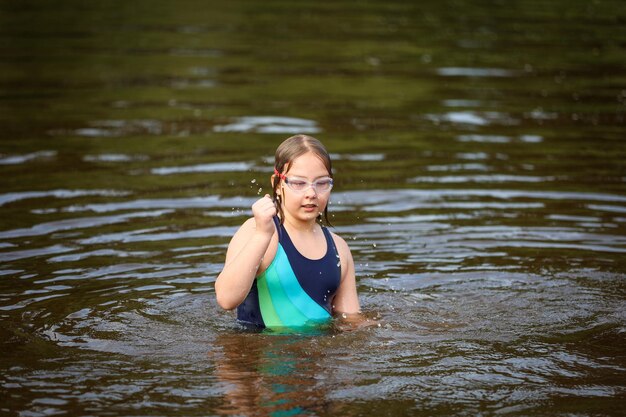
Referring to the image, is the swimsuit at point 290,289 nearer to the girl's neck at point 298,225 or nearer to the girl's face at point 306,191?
the girl's neck at point 298,225

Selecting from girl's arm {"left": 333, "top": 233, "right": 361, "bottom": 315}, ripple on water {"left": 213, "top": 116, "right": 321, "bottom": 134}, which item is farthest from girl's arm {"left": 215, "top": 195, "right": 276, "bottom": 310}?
ripple on water {"left": 213, "top": 116, "right": 321, "bottom": 134}

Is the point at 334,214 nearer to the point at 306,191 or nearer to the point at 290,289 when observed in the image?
the point at 290,289

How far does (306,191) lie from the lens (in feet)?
21.5

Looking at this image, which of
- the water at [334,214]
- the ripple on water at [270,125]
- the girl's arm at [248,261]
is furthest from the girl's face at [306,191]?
the ripple on water at [270,125]

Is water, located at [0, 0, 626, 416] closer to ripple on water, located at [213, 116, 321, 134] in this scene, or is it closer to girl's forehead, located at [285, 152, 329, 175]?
ripple on water, located at [213, 116, 321, 134]

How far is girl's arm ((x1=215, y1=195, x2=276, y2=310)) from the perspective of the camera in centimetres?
623

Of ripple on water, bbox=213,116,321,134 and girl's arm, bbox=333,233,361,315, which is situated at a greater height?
ripple on water, bbox=213,116,321,134

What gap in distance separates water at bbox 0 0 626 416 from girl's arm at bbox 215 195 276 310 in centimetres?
32

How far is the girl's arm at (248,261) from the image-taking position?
623cm

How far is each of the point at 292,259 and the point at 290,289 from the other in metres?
0.19

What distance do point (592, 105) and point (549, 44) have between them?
5.42 m

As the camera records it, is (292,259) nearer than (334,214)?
Yes

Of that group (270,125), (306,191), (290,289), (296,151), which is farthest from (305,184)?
(270,125)

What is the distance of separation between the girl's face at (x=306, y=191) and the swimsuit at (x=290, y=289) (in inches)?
8.5
